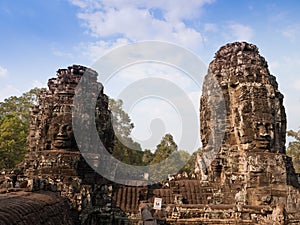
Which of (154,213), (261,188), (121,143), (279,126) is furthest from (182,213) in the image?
(121,143)

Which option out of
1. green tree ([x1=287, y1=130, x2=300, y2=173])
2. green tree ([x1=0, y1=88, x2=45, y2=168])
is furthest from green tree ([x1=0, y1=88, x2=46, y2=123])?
green tree ([x1=287, y1=130, x2=300, y2=173])

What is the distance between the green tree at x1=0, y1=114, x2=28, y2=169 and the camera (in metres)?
20.4

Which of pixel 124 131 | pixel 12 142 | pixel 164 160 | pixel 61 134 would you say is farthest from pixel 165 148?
pixel 61 134

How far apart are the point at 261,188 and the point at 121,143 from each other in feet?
67.0

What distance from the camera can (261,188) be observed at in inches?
456

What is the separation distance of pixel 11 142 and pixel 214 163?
13.5 m

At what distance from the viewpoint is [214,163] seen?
46.5ft

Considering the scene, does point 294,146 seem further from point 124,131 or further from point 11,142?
point 11,142

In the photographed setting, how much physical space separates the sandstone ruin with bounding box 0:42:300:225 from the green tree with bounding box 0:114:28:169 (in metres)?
5.17

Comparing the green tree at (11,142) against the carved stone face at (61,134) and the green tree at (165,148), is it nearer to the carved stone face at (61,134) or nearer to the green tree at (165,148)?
the carved stone face at (61,134)

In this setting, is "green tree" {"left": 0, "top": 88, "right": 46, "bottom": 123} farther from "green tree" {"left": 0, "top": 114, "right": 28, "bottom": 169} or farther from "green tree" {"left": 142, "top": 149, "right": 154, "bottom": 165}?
"green tree" {"left": 142, "top": 149, "right": 154, "bottom": 165}

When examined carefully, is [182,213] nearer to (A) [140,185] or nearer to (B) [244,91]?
(A) [140,185]

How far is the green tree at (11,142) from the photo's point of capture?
2044 centimetres

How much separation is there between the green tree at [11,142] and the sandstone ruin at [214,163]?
5.17 m
